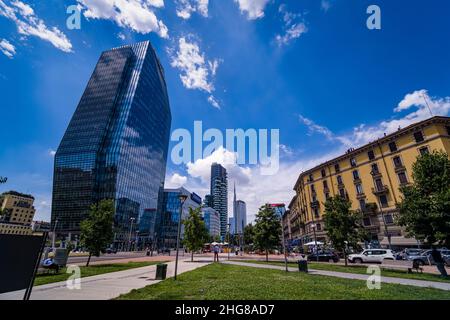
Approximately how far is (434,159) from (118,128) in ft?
305

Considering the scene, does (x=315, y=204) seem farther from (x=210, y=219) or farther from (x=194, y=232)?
(x=210, y=219)

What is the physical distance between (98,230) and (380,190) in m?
46.0

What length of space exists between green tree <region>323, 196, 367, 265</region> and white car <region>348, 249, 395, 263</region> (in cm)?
881

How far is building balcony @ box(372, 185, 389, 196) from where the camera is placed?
39.9m

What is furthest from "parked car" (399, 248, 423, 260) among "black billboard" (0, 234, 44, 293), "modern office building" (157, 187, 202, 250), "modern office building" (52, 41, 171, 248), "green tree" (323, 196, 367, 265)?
"modern office building" (157, 187, 202, 250)

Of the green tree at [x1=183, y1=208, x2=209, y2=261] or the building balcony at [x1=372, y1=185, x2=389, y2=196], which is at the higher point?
the building balcony at [x1=372, y1=185, x2=389, y2=196]

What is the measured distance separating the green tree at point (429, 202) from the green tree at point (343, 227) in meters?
4.44

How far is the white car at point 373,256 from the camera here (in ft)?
86.8

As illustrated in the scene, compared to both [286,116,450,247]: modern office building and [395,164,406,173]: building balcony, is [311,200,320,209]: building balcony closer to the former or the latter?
[286,116,450,247]: modern office building

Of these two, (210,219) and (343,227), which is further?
(210,219)

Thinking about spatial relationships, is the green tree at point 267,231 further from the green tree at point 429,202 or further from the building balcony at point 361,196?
the building balcony at point 361,196

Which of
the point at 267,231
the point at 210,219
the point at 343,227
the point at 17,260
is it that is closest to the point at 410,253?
the point at 343,227

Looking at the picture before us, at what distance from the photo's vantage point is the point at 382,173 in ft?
136
